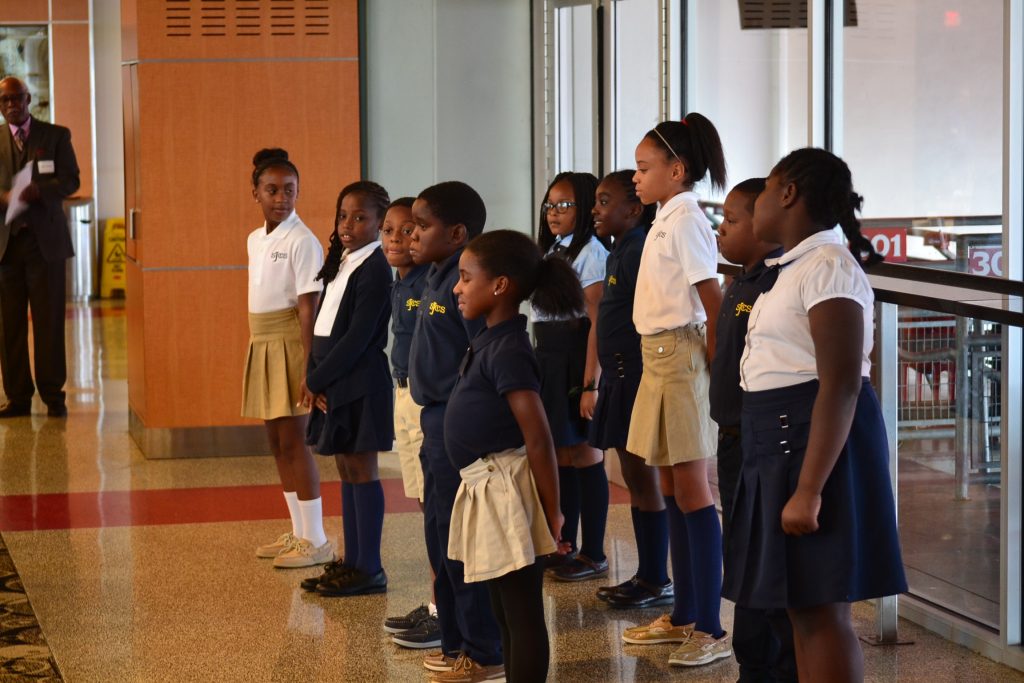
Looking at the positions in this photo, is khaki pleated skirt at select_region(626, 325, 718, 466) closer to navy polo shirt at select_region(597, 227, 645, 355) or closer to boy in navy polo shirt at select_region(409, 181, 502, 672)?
navy polo shirt at select_region(597, 227, 645, 355)

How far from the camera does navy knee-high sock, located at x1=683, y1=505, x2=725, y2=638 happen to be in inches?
154

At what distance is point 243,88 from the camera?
7273mm

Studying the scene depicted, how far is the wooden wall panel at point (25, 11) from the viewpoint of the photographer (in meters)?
16.0

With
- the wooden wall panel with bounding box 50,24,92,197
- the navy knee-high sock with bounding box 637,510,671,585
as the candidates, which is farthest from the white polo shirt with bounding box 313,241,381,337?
the wooden wall panel with bounding box 50,24,92,197

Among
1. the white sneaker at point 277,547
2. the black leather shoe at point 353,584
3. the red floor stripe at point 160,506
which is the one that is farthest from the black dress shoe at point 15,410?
the black leather shoe at point 353,584

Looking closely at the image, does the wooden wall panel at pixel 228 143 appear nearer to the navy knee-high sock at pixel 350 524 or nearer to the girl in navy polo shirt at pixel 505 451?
the navy knee-high sock at pixel 350 524

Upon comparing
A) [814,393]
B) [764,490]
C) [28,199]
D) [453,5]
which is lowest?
[764,490]

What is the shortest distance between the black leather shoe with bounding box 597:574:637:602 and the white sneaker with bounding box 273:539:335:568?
1107 millimetres

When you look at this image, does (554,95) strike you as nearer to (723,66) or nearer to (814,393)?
(723,66)

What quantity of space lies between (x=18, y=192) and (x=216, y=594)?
4409 mm

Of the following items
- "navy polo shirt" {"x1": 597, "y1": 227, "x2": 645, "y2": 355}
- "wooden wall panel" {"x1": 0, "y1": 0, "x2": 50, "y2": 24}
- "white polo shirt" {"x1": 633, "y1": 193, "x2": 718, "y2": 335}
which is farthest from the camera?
"wooden wall panel" {"x1": 0, "y1": 0, "x2": 50, "y2": 24}

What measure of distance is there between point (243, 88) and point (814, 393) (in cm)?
514

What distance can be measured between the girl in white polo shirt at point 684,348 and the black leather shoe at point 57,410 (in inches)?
216

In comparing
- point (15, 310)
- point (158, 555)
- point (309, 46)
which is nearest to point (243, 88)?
point (309, 46)
